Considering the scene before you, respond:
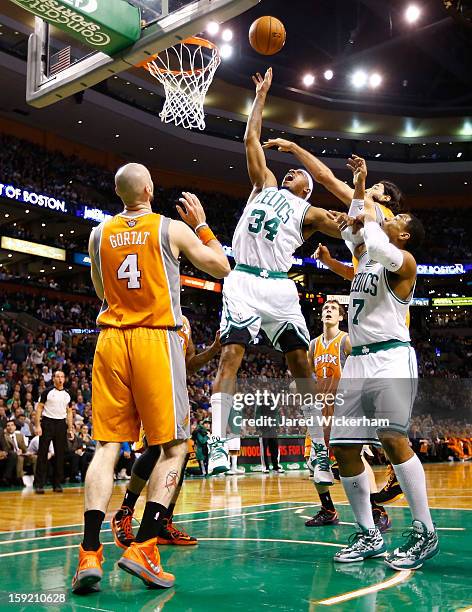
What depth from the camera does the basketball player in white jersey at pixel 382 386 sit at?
14.7 feet

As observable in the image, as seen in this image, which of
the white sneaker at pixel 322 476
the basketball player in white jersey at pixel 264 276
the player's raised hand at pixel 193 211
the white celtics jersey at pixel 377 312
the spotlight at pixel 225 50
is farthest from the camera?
the spotlight at pixel 225 50

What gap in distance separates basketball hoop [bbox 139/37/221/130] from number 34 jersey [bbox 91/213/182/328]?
237 inches

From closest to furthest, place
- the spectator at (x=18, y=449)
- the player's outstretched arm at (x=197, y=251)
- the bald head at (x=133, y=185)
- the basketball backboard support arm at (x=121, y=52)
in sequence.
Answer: the player's outstretched arm at (x=197, y=251) → the bald head at (x=133, y=185) → the basketball backboard support arm at (x=121, y=52) → the spectator at (x=18, y=449)

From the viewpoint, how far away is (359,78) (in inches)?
1236

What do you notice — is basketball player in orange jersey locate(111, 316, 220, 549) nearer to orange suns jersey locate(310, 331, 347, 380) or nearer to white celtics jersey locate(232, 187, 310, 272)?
white celtics jersey locate(232, 187, 310, 272)

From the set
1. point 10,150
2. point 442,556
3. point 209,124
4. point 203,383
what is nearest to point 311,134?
point 209,124

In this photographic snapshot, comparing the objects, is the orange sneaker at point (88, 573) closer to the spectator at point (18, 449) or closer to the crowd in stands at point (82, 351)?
the crowd in stands at point (82, 351)

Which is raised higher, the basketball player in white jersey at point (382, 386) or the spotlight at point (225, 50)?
the spotlight at point (225, 50)

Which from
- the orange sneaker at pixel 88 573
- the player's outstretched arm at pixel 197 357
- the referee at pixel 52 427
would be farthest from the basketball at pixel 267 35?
the referee at pixel 52 427

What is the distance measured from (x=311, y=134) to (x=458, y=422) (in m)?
16.7

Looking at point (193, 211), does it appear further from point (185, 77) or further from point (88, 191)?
point (88, 191)

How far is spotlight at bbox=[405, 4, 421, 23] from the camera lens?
902 inches

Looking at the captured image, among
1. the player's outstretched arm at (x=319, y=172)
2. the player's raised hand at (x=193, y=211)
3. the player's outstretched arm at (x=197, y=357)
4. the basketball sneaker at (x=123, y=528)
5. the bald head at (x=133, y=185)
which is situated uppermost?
the player's outstretched arm at (x=319, y=172)

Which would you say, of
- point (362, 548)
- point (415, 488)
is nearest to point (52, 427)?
point (362, 548)
